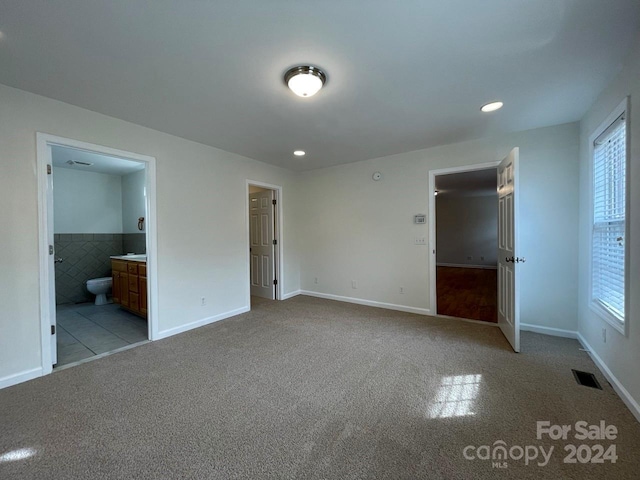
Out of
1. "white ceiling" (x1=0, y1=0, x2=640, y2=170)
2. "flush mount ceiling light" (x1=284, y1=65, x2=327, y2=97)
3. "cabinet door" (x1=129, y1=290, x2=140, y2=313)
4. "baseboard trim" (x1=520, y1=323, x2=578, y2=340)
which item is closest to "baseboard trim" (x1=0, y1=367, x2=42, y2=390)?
"cabinet door" (x1=129, y1=290, x2=140, y2=313)

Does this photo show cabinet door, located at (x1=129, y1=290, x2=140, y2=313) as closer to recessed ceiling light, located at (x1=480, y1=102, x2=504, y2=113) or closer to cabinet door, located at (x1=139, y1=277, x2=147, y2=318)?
cabinet door, located at (x1=139, y1=277, x2=147, y2=318)

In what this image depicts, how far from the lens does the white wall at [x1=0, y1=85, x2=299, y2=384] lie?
2207mm

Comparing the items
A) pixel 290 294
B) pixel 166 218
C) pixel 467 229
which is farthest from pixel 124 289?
pixel 467 229

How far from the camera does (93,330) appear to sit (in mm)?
3441

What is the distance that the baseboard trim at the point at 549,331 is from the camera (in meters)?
3.05

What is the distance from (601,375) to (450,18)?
3.04 metres

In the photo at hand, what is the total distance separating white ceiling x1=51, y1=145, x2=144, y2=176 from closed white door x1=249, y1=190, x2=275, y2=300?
2.01 meters

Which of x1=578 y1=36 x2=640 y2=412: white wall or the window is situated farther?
the window

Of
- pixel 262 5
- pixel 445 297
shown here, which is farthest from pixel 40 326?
pixel 445 297

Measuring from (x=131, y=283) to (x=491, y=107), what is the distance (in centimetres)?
511

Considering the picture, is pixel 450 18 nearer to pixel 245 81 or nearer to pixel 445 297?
pixel 245 81

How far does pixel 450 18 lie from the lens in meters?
1.52

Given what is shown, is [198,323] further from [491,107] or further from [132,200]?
[491,107]

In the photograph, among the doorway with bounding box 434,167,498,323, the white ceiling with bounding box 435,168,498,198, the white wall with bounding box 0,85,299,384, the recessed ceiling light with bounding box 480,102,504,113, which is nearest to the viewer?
the white wall with bounding box 0,85,299,384
